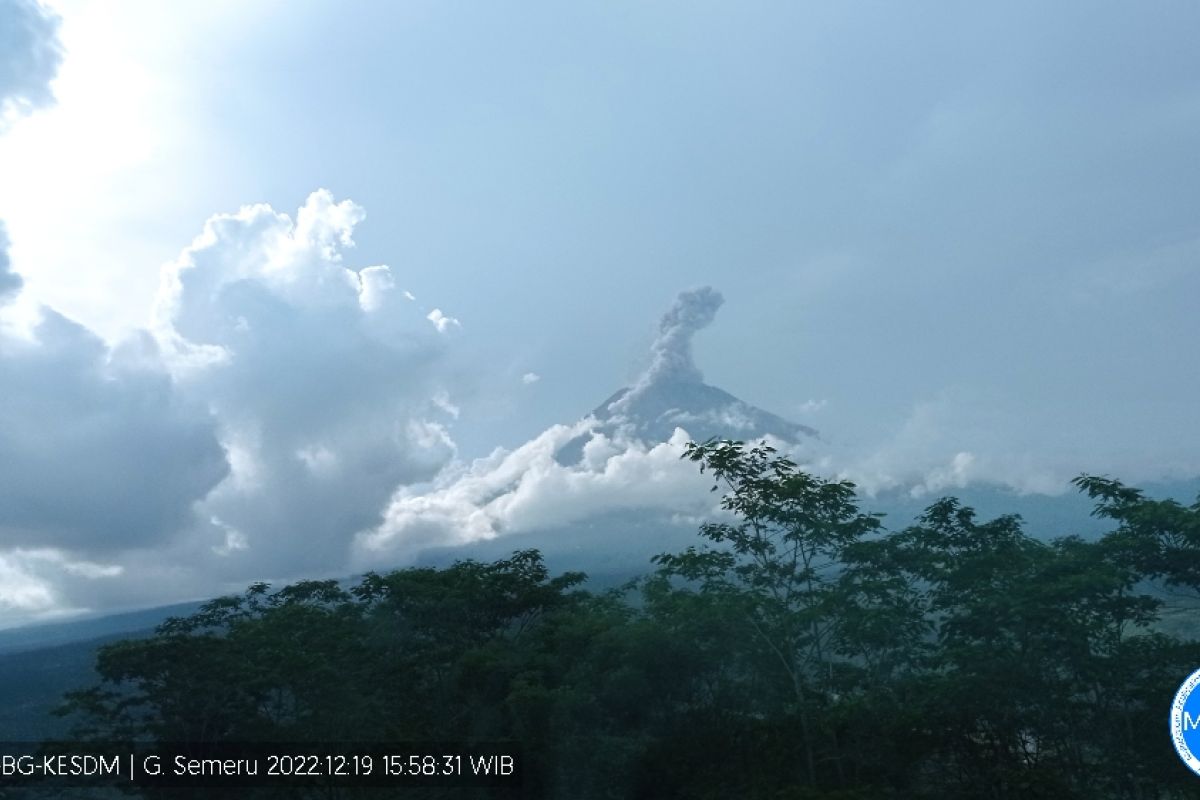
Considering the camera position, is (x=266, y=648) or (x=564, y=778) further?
(x=266, y=648)

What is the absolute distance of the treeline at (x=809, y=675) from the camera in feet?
51.6

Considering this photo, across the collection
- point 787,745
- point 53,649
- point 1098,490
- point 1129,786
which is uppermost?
point 53,649

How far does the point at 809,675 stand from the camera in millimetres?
19219

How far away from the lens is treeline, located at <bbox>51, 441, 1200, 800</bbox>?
15.7 meters

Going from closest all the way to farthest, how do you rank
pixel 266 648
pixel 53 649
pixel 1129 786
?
1. pixel 1129 786
2. pixel 266 648
3. pixel 53 649

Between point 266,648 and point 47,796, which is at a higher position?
point 266,648

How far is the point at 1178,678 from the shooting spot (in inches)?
600

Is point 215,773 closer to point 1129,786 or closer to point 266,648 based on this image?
point 266,648

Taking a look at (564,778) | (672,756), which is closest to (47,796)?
(564,778)

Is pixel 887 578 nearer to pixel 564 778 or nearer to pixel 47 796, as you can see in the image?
pixel 564 778

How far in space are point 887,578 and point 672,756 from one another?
6.11m

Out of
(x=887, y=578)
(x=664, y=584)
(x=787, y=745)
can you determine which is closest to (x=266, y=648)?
(x=664, y=584)

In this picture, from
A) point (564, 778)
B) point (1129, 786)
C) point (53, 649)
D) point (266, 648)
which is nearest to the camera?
point (1129, 786)

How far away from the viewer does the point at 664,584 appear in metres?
21.2
